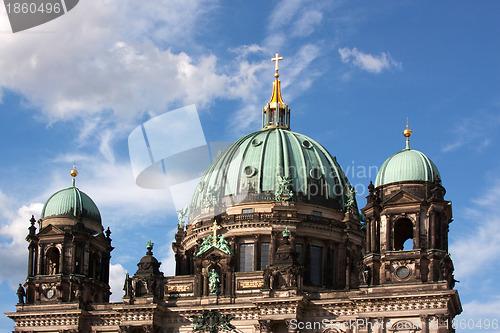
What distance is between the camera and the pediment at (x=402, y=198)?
7288 cm

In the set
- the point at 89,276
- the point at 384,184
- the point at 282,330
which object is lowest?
the point at 282,330

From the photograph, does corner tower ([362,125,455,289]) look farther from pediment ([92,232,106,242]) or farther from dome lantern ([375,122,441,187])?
pediment ([92,232,106,242])

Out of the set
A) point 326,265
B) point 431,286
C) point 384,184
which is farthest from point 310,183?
Result: point 431,286

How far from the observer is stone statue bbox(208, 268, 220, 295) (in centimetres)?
7706

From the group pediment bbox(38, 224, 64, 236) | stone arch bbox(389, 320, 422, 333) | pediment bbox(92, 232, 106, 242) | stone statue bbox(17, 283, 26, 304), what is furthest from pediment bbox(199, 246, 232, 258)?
stone arch bbox(389, 320, 422, 333)

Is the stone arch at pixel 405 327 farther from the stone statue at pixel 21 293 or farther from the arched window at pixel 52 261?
the stone statue at pixel 21 293

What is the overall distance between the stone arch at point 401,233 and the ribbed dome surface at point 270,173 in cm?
922

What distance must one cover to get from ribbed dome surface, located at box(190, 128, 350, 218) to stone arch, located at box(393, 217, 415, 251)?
9217mm

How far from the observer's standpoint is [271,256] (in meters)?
81.9

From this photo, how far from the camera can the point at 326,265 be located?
84.0m

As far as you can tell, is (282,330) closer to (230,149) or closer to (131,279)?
(131,279)

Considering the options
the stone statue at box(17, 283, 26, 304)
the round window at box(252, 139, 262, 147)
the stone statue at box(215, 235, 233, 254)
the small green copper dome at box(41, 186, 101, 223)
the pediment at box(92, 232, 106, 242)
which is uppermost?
the round window at box(252, 139, 262, 147)

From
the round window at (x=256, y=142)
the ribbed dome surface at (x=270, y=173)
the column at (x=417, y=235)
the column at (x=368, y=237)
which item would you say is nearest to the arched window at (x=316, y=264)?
the ribbed dome surface at (x=270, y=173)

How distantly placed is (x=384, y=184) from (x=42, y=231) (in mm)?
27264
